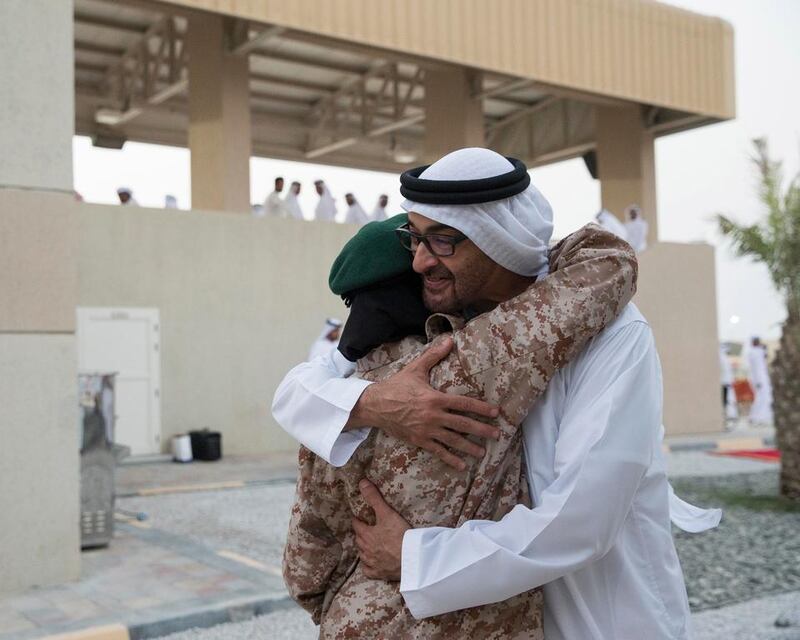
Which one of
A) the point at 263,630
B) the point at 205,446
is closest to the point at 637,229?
the point at 205,446

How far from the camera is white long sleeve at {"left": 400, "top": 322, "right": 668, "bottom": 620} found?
1.45 m

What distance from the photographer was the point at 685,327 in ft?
57.7

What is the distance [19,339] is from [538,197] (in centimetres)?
428

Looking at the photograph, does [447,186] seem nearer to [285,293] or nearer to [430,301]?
[430,301]

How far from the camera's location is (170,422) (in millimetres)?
12922

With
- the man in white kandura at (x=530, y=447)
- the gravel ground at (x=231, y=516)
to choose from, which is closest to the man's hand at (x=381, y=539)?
the man in white kandura at (x=530, y=447)

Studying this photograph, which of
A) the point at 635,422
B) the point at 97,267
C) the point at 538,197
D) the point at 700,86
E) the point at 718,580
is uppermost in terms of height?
the point at 700,86

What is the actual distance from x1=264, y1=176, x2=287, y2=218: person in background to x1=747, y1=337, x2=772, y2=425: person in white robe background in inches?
444

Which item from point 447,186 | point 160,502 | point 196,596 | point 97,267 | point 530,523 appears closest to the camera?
point 530,523

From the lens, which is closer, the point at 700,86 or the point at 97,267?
the point at 97,267

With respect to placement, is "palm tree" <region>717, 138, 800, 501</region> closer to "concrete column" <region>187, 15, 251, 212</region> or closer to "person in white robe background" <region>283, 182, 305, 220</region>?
"concrete column" <region>187, 15, 251, 212</region>

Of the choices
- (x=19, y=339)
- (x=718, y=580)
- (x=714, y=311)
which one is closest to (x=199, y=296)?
(x=19, y=339)

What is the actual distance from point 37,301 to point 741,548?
5.14 metres

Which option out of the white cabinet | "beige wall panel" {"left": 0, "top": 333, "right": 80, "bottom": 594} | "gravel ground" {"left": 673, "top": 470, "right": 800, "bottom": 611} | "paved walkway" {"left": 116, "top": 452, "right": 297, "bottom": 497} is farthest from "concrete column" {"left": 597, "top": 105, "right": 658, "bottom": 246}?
"beige wall panel" {"left": 0, "top": 333, "right": 80, "bottom": 594}
